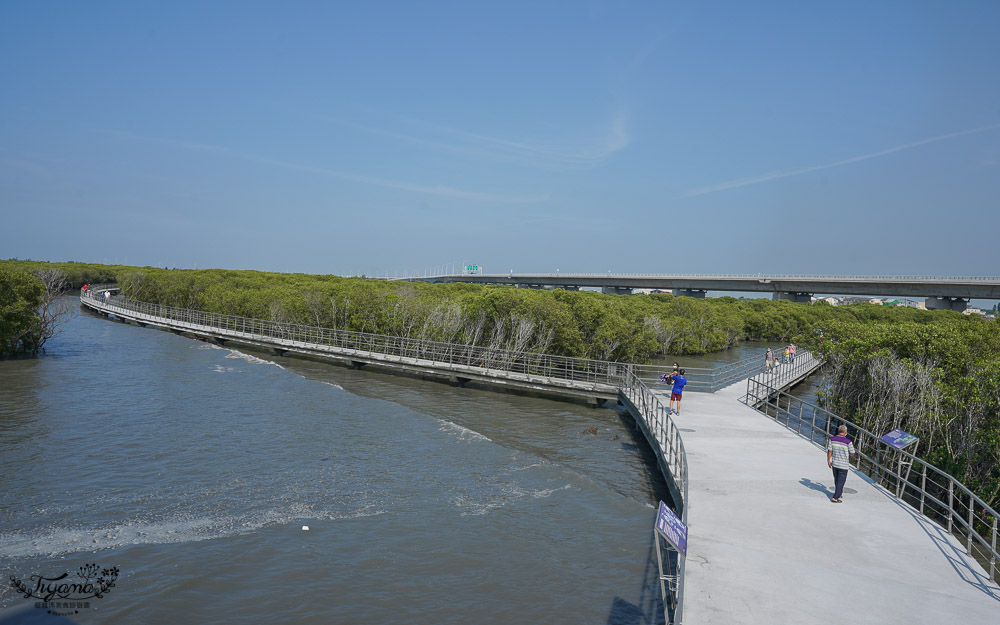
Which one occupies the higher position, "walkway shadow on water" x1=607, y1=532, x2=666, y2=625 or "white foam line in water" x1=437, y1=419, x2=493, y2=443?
"white foam line in water" x1=437, y1=419, x2=493, y2=443

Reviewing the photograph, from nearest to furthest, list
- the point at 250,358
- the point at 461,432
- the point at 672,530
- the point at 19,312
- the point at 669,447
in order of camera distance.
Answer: the point at 672,530 → the point at 669,447 → the point at 461,432 → the point at 19,312 → the point at 250,358

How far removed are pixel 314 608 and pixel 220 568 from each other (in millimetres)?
2656

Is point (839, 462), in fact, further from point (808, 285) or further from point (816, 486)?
point (808, 285)

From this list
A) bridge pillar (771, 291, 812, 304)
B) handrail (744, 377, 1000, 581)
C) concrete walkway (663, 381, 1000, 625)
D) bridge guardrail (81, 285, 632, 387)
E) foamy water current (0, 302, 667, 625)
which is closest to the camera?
concrete walkway (663, 381, 1000, 625)

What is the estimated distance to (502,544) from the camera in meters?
14.1

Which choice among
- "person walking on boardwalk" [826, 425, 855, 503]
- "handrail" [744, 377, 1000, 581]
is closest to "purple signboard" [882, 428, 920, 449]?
"handrail" [744, 377, 1000, 581]

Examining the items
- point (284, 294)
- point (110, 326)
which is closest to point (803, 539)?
point (284, 294)

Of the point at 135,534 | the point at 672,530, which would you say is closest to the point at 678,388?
the point at 672,530

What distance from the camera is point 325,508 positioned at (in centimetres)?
1587

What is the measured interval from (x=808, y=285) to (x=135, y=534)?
108m

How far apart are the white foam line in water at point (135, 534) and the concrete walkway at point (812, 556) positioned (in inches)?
348

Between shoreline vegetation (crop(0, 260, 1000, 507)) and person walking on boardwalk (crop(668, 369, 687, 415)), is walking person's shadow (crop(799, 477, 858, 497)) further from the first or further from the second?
person walking on boardwalk (crop(668, 369, 687, 415))

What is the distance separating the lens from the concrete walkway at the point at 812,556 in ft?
28.3

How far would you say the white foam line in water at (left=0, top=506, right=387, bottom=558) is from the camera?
43.0ft
